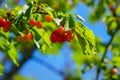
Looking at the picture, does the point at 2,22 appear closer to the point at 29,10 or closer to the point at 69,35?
the point at 29,10

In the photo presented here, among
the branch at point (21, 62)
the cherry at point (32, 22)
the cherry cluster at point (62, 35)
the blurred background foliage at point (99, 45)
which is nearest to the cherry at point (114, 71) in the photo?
the blurred background foliage at point (99, 45)

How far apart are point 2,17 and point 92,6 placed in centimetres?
456

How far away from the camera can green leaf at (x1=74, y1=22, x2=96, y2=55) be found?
11.2ft

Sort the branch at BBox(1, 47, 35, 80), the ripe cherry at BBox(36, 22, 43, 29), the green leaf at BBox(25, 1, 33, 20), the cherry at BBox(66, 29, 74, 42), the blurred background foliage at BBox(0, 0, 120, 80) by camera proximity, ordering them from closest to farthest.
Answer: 1. the cherry at BBox(66, 29, 74, 42)
2. the green leaf at BBox(25, 1, 33, 20)
3. the ripe cherry at BBox(36, 22, 43, 29)
4. the blurred background foliage at BBox(0, 0, 120, 80)
5. the branch at BBox(1, 47, 35, 80)

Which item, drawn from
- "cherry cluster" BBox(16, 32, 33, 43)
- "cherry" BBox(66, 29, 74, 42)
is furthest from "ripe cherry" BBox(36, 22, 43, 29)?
"cherry" BBox(66, 29, 74, 42)

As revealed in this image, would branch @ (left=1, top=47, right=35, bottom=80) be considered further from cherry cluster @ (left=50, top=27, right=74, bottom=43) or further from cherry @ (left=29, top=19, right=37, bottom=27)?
cherry cluster @ (left=50, top=27, right=74, bottom=43)

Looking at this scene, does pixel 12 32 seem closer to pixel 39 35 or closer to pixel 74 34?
pixel 39 35

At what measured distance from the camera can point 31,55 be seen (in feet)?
30.2

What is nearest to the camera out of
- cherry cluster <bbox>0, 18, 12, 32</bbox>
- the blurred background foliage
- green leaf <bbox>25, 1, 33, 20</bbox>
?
green leaf <bbox>25, 1, 33, 20</bbox>

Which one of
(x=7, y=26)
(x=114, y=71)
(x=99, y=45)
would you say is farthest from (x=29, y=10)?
(x=99, y=45)

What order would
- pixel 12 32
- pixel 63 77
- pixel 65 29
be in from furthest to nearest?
pixel 63 77 < pixel 12 32 < pixel 65 29

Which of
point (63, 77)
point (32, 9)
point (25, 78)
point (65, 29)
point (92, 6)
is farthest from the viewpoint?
point (25, 78)

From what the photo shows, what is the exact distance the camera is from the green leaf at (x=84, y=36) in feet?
11.2

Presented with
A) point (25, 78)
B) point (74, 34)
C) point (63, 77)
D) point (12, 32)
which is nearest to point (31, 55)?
point (63, 77)
